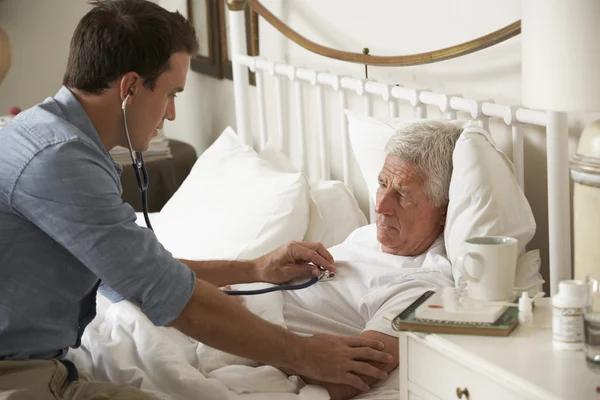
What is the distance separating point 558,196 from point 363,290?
0.43 meters

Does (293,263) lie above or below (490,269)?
below

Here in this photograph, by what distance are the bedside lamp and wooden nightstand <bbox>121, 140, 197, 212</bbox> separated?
2.21 meters

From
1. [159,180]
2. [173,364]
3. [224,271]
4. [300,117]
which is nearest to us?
[173,364]

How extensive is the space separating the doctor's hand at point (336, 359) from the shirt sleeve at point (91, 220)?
0.80 feet

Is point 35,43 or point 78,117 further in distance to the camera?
point 35,43

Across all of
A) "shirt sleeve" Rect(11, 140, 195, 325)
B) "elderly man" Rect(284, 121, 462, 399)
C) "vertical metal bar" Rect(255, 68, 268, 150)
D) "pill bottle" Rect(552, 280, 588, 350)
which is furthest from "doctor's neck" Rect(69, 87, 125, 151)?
"vertical metal bar" Rect(255, 68, 268, 150)

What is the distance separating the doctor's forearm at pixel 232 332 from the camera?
152 cm

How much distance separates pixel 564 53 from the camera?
131 centimetres

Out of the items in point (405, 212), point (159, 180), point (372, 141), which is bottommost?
point (159, 180)

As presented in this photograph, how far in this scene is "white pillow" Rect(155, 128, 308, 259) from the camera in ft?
7.49

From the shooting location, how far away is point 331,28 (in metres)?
2.73

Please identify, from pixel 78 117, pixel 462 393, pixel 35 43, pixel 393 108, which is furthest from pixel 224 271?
pixel 35 43

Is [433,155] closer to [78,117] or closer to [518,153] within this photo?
[518,153]

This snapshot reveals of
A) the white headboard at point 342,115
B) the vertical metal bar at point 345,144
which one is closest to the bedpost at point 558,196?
the white headboard at point 342,115
